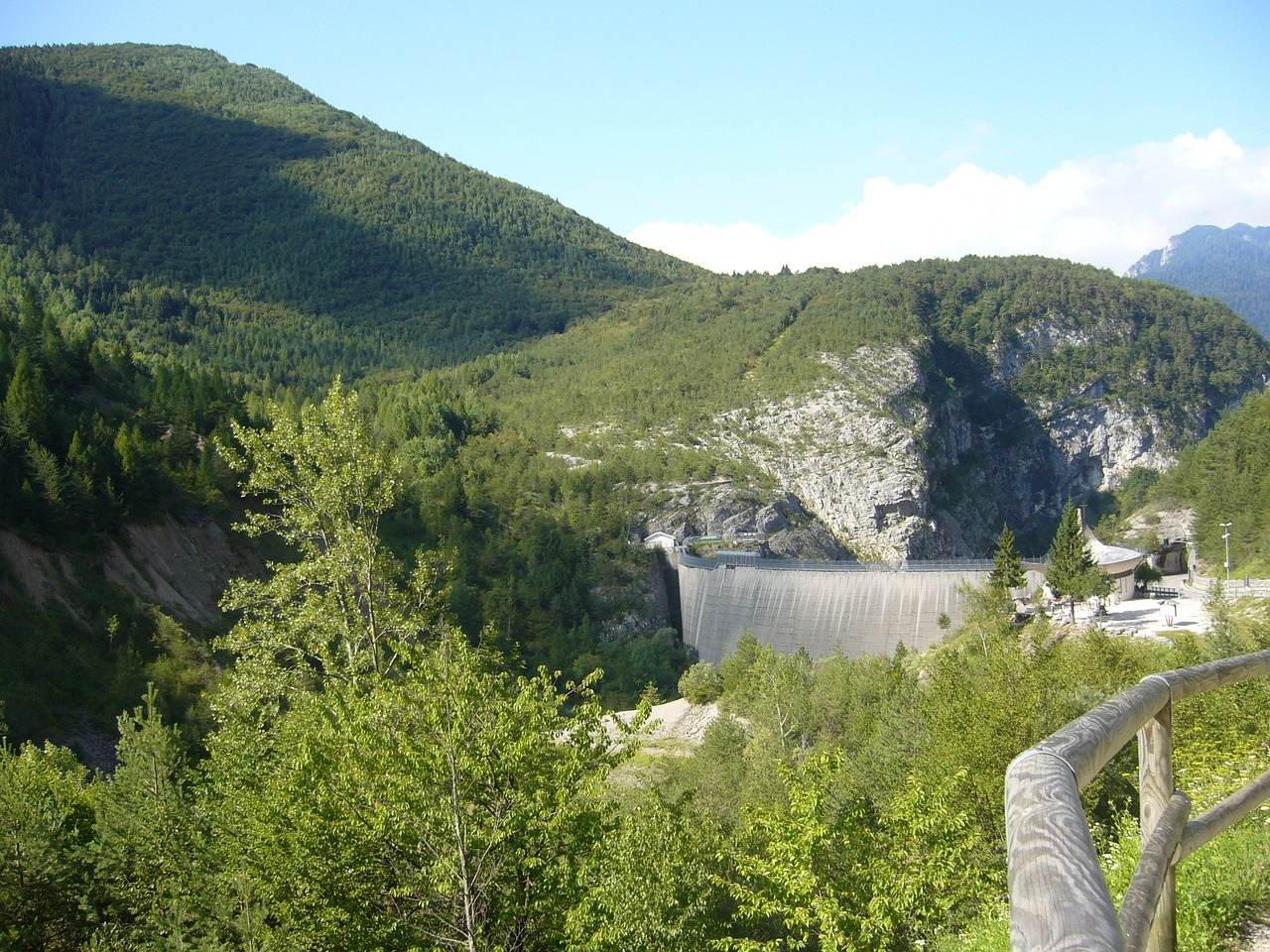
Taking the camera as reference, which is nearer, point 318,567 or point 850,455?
point 318,567

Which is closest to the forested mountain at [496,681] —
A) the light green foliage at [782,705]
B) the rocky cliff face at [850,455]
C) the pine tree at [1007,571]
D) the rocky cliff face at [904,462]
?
the light green foliage at [782,705]

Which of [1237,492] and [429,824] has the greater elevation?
[1237,492]

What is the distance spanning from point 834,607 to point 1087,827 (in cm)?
6200

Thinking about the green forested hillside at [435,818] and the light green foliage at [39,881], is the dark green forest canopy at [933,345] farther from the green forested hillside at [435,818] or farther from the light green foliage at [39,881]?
the light green foliage at [39,881]

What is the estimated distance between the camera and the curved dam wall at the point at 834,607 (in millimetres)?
57906

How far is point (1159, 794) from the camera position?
3039 mm

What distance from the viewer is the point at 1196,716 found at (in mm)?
18562

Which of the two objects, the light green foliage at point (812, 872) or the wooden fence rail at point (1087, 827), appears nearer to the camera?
the wooden fence rail at point (1087, 827)

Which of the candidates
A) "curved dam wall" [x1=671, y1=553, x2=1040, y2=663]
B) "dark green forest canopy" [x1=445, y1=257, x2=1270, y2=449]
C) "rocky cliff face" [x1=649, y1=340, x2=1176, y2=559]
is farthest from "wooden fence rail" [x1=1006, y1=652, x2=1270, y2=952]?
"dark green forest canopy" [x1=445, y1=257, x2=1270, y2=449]

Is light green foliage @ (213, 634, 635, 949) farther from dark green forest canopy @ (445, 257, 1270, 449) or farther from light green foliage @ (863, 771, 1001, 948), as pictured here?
dark green forest canopy @ (445, 257, 1270, 449)

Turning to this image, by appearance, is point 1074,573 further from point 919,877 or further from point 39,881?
point 39,881

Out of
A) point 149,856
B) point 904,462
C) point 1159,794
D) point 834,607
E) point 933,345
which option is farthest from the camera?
point 933,345

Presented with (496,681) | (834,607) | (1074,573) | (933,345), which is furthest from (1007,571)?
(933,345)

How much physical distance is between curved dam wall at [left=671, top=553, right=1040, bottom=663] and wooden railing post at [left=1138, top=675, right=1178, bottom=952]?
2178 inches
